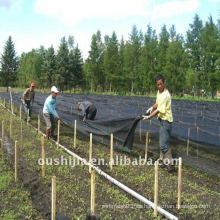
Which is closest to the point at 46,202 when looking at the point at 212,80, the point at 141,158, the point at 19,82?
the point at 141,158

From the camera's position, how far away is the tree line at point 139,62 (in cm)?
3481

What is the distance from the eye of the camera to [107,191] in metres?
4.48

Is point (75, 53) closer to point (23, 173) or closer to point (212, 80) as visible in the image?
point (212, 80)

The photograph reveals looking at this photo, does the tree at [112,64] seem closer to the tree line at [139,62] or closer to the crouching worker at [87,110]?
the tree line at [139,62]

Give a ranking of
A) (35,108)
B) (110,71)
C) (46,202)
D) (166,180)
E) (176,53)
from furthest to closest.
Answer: (110,71) < (176,53) < (35,108) < (166,180) < (46,202)

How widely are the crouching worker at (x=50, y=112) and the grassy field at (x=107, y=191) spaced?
1.88m

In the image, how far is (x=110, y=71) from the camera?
43.6m

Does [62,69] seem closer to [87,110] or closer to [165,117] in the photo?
[87,110]

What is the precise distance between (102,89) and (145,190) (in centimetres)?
4624

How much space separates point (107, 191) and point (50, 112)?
4516mm

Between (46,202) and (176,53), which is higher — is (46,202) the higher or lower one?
the lower one

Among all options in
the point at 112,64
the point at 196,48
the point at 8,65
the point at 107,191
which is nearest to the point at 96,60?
the point at 112,64

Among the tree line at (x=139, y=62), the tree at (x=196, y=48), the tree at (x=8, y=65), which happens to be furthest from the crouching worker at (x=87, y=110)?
the tree at (x=8, y=65)

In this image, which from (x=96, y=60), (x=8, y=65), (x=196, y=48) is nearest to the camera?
(x=196, y=48)
